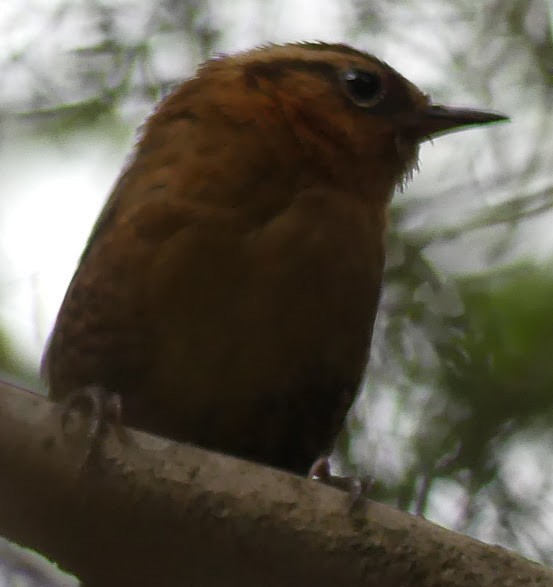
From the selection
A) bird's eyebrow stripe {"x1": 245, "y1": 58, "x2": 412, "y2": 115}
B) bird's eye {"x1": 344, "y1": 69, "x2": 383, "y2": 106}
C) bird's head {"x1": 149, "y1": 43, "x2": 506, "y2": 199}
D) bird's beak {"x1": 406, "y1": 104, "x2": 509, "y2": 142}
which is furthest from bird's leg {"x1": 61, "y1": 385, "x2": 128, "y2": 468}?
bird's beak {"x1": 406, "y1": 104, "x2": 509, "y2": 142}

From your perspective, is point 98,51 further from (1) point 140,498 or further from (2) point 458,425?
(1) point 140,498

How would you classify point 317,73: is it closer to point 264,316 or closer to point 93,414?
point 264,316

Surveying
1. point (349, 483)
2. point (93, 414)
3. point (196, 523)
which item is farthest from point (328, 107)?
point (196, 523)

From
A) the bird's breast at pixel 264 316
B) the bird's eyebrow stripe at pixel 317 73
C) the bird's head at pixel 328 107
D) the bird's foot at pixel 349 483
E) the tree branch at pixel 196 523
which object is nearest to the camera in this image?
the tree branch at pixel 196 523

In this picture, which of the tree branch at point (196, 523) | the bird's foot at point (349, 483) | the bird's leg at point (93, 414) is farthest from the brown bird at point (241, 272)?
the tree branch at point (196, 523)

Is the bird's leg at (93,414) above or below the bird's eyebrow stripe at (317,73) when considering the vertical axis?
below

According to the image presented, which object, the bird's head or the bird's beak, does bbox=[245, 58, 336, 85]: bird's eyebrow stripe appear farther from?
the bird's beak

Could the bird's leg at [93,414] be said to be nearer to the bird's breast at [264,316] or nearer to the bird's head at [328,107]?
the bird's breast at [264,316]
